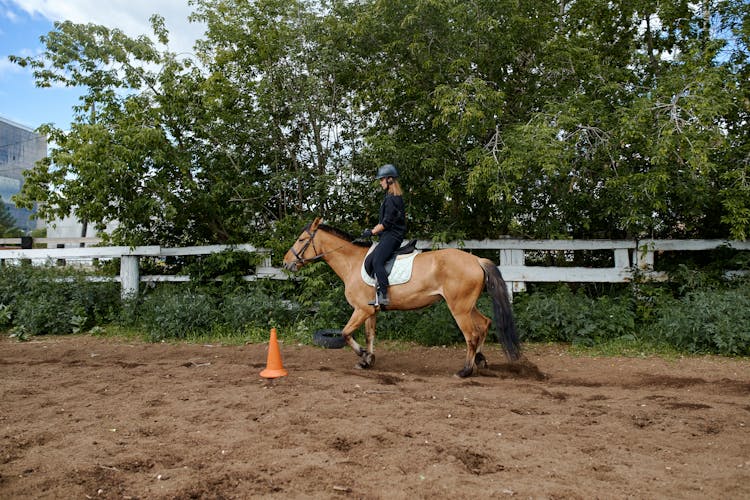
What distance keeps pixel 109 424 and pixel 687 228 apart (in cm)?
993

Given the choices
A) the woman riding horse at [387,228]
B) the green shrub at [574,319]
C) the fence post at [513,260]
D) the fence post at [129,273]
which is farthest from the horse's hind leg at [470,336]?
the fence post at [129,273]

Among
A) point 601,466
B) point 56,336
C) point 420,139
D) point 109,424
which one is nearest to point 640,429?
point 601,466

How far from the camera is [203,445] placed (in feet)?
13.0

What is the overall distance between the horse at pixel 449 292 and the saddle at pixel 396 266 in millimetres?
73

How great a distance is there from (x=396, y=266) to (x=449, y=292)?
2.64 feet

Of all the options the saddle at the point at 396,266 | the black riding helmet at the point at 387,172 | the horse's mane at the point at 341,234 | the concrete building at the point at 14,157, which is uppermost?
the concrete building at the point at 14,157

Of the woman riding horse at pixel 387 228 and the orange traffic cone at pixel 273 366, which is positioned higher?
the woman riding horse at pixel 387 228

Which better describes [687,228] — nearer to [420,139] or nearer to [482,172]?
[482,172]

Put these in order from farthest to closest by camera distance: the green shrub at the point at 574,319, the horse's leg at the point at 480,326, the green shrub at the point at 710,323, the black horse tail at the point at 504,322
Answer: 1. the green shrub at the point at 574,319
2. the green shrub at the point at 710,323
3. the horse's leg at the point at 480,326
4. the black horse tail at the point at 504,322

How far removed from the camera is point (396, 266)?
6.93 metres

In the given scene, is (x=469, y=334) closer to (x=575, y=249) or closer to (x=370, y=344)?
(x=370, y=344)

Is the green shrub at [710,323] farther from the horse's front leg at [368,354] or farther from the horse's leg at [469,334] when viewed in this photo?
the horse's front leg at [368,354]

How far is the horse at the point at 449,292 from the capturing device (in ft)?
21.3

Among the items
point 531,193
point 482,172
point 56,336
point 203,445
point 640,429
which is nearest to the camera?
point 203,445
